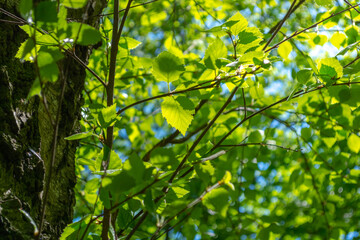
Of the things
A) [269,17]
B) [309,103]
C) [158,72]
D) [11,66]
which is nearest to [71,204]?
[11,66]

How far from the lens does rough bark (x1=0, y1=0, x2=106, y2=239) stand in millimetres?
940

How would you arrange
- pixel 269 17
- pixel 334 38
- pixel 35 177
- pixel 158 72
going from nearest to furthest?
pixel 158 72
pixel 35 177
pixel 334 38
pixel 269 17

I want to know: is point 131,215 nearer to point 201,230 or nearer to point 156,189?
point 156,189

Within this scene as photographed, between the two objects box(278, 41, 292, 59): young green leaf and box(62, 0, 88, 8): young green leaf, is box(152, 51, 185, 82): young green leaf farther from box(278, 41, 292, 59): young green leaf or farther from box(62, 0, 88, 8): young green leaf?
box(278, 41, 292, 59): young green leaf

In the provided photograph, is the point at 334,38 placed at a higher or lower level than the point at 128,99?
lower

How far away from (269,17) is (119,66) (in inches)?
87.6

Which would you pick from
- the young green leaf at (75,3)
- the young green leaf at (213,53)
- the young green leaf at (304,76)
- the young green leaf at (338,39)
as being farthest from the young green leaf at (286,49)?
the young green leaf at (75,3)

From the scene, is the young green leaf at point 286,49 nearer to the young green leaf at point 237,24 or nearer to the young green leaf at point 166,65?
the young green leaf at point 237,24

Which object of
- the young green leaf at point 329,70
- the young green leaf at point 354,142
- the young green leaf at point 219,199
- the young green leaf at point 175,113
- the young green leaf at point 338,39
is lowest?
the young green leaf at point 219,199

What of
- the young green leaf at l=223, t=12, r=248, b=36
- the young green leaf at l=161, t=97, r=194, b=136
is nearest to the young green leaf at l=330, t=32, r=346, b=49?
the young green leaf at l=223, t=12, r=248, b=36

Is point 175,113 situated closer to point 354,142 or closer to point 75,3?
point 75,3

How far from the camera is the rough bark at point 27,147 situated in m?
0.94

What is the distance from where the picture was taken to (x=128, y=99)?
2.39 m

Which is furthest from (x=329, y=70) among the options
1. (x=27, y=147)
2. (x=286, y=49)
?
(x=27, y=147)
